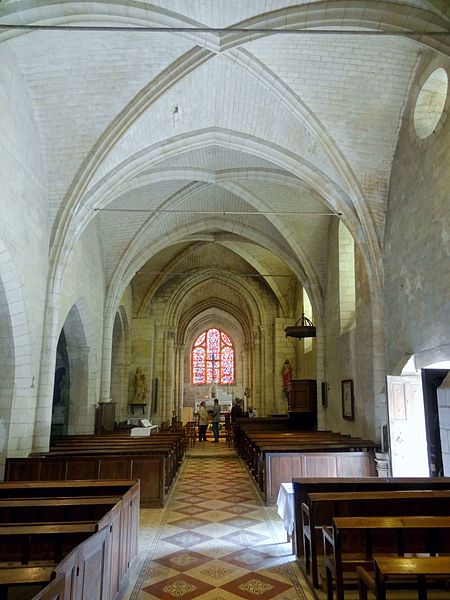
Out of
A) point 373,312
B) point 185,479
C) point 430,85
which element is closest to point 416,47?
point 430,85

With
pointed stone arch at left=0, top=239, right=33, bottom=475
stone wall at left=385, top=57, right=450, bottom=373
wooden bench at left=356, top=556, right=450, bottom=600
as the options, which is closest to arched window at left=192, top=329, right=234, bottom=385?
pointed stone arch at left=0, top=239, right=33, bottom=475

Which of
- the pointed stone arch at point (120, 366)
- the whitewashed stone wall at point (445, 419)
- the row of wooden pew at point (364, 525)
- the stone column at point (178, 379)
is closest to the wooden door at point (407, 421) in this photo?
the whitewashed stone wall at point (445, 419)

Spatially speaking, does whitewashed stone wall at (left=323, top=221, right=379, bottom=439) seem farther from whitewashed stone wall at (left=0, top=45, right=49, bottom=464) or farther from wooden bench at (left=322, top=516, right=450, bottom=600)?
whitewashed stone wall at (left=0, top=45, right=49, bottom=464)

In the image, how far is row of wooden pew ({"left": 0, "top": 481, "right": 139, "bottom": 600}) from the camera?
96.3 inches

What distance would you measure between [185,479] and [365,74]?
8.49m

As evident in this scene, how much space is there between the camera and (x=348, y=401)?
11000 mm

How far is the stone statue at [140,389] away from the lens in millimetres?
18245

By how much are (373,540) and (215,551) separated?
185cm

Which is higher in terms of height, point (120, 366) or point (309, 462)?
point (120, 366)

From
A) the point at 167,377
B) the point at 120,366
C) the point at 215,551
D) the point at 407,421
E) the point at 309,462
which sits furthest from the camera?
the point at 167,377

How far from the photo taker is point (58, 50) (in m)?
7.15

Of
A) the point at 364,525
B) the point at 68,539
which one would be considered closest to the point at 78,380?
the point at 68,539

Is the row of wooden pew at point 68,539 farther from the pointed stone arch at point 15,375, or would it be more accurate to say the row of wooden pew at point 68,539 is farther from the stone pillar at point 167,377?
the stone pillar at point 167,377

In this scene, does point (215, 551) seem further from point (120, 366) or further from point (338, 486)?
point (120, 366)
